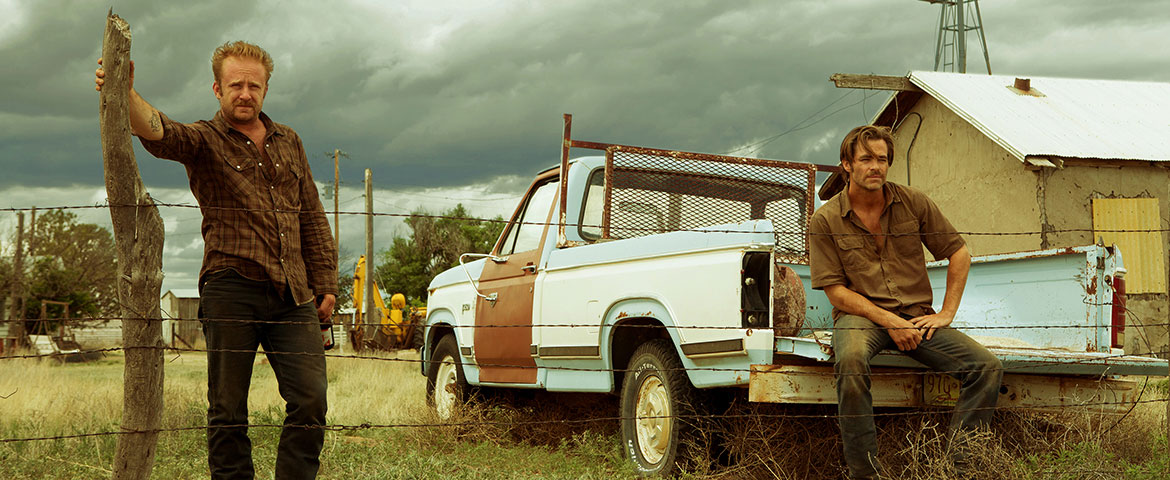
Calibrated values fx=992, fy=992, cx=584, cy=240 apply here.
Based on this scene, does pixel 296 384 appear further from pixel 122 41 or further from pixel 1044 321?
pixel 1044 321

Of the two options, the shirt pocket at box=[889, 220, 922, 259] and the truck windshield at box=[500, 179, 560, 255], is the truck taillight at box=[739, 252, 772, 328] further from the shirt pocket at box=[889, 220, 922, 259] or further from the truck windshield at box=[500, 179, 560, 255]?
the truck windshield at box=[500, 179, 560, 255]

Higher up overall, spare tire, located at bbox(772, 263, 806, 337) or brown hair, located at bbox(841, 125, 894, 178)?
brown hair, located at bbox(841, 125, 894, 178)

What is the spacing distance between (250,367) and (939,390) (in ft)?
10.1

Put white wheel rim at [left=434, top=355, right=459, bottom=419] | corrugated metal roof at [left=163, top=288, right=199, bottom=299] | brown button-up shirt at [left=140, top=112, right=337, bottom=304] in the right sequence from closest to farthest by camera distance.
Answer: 1. brown button-up shirt at [left=140, top=112, right=337, bottom=304]
2. white wheel rim at [left=434, top=355, right=459, bottom=419]
3. corrugated metal roof at [left=163, top=288, right=199, bottom=299]

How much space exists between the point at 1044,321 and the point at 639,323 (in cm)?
207

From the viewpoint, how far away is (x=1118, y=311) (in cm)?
469

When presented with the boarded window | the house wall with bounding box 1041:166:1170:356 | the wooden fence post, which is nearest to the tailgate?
the wooden fence post

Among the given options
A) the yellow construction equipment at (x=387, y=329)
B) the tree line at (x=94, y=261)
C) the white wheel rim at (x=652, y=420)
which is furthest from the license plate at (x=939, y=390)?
the tree line at (x=94, y=261)

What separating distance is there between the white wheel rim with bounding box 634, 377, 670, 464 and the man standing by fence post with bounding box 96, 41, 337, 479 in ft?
6.09

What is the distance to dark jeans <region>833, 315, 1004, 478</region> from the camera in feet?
13.8

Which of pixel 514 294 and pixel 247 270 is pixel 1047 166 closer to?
pixel 514 294

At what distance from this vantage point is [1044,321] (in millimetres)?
4902

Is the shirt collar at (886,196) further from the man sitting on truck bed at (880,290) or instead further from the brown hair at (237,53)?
the brown hair at (237,53)

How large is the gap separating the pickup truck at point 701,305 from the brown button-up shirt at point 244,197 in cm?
109
